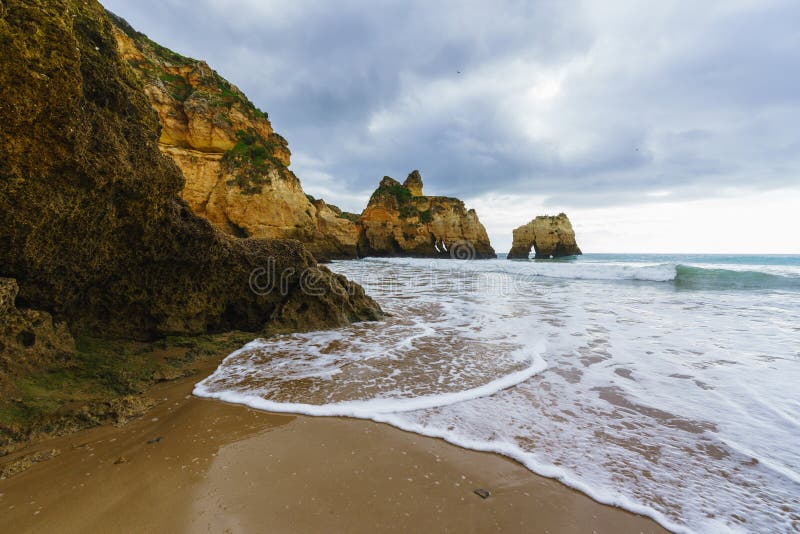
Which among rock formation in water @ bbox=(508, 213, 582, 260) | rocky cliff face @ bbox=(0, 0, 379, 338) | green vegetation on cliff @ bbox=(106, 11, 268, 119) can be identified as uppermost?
green vegetation on cliff @ bbox=(106, 11, 268, 119)

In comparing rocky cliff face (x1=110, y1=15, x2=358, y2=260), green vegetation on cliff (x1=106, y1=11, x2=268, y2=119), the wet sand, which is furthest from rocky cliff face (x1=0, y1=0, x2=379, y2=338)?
green vegetation on cliff (x1=106, y1=11, x2=268, y2=119)

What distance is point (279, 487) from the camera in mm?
1788

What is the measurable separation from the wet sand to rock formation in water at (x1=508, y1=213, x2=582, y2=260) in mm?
50007

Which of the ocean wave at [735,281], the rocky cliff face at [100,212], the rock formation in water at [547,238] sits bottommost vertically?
the ocean wave at [735,281]

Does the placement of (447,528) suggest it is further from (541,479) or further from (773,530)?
(773,530)

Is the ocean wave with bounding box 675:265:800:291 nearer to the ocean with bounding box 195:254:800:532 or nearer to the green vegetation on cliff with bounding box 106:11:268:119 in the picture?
the ocean with bounding box 195:254:800:532

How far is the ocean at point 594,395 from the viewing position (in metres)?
1.93

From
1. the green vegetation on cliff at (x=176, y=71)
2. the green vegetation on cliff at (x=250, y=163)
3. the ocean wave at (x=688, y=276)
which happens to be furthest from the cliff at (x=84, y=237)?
the green vegetation on cliff at (x=176, y=71)

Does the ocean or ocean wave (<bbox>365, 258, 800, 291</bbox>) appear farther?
ocean wave (<bbox>365, 258, 800, 291</bbox>)

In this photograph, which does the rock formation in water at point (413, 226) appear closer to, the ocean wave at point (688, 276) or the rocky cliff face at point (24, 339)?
the ocean wave at point (688, 276)

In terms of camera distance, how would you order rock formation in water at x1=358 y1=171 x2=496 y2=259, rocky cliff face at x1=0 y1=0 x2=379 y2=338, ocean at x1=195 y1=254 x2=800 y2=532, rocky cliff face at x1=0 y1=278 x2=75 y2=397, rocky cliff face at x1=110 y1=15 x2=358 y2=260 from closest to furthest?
ocean at x1=195 y1=254 x2=800 y2=532
rocky cliff face at x1=0 y1=0 x2=379 y2=338
rocky cliff face at x1=0 y1=278 x2=75 y2=397
rocky cliff face at x1=110 y1=15 x2=358 y2=260
rock formation in water at x1=358 y1=171 x2=496 y2=259

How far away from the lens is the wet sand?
1543 millimetres

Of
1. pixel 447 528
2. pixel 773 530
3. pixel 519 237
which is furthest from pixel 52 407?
pixel 519 237

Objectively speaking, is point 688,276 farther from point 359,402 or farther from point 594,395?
point 359,402
